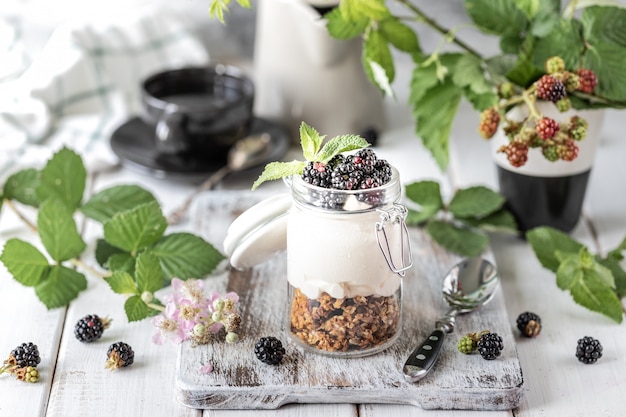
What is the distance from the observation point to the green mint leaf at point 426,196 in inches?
49.9

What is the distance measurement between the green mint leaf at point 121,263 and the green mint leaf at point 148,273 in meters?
0.08

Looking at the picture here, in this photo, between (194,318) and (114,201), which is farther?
(114,201)

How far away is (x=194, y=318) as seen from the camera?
1.00m

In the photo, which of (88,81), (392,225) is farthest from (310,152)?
(88,81)

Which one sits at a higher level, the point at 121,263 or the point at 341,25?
the point at 341,25

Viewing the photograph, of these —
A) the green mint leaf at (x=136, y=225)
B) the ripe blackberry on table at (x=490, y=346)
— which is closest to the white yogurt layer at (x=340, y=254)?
the ripe blackberry on table at (x=490, y=346)

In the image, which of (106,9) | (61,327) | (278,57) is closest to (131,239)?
(61,327)

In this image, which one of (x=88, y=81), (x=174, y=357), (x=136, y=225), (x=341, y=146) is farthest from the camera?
(x=88, y=81)

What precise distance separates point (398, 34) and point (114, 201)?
45 centimetres

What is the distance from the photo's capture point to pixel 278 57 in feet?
5.06

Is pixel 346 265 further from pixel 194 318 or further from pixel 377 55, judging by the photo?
pixel 377 55

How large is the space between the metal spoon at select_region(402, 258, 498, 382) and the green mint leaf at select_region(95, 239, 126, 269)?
43 cm

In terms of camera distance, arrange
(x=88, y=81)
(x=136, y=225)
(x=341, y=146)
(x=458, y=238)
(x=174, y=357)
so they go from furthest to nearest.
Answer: (x=88, y=81) < (x=458, y=238) < (x=136, y=225) < (x=174, y=357) < (x=341, y=146)

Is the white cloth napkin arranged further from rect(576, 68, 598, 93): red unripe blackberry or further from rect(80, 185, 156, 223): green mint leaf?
rect(576, 68, 598, 93): red unripe blackberry
